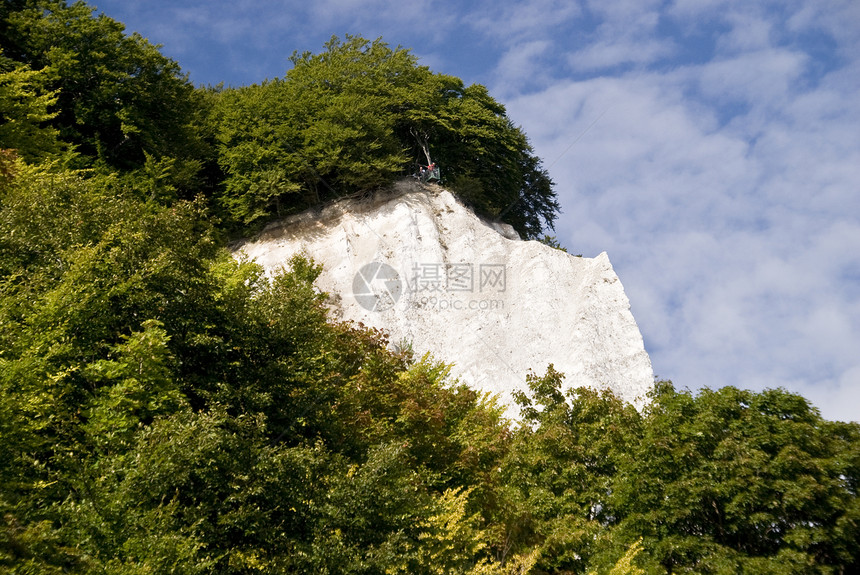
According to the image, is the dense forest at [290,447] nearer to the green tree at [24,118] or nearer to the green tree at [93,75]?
the green tree at [24,118]

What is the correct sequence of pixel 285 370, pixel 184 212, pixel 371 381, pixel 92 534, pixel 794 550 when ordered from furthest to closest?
pixel 371 381 < pixel 184 212 < pixel 285 370 < pixel 794 550 < pixel 92 534

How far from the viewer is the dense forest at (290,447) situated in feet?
52.3

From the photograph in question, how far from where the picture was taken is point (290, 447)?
21.4m

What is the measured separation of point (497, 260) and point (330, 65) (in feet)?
64.3

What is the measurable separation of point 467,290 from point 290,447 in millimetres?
23661

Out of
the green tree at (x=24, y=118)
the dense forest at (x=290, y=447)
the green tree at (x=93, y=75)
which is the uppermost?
the green tree at (x=93, y=75)

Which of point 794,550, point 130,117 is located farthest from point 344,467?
point 130,117

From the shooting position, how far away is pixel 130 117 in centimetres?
4212

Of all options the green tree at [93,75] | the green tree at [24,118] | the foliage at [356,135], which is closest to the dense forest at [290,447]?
the green tree at [24,118]

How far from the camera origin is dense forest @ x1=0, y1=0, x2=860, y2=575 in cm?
1594

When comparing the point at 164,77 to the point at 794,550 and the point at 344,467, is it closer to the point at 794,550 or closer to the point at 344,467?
the point at 344,467
